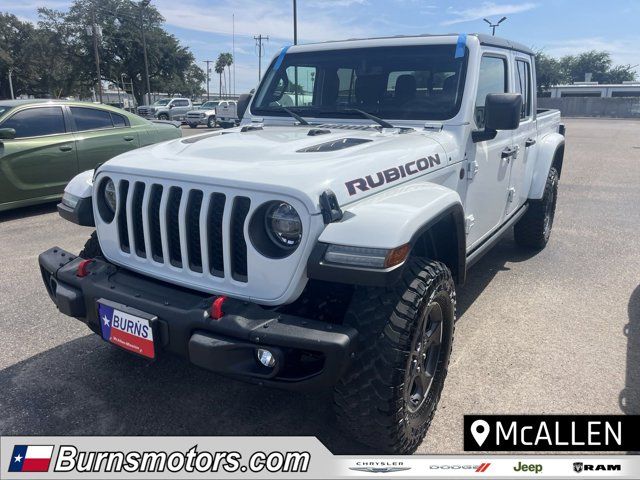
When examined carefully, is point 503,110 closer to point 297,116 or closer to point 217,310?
point 297,116

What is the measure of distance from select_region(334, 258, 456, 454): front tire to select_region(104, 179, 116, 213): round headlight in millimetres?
1446

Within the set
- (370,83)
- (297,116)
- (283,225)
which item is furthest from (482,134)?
(283,225)

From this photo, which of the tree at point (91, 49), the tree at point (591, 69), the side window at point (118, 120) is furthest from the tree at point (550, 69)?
the side window at point (118, 120)

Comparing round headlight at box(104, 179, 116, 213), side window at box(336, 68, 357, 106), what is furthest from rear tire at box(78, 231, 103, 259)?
side window at box(336, 68, 357, 106)

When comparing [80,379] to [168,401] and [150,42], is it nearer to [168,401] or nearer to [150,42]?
[168,401]

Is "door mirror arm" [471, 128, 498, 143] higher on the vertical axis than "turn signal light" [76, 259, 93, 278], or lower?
higher

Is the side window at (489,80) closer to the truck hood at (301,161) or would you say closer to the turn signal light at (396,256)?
the truck hood at (301,161)

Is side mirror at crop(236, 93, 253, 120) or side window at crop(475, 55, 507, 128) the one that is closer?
side window at crop(475, 55, 507, 128)

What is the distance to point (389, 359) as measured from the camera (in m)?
2.08

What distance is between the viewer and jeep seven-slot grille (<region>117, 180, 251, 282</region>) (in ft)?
7.24

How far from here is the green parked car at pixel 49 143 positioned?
21.4 feet

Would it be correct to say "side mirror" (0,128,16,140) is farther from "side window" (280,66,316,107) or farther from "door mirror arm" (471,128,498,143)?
"door mirror arm" (471,128,498,143)

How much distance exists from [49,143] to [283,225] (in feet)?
19.6

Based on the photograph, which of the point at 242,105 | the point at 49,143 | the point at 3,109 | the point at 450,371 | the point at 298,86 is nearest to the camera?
the point at 450,371
